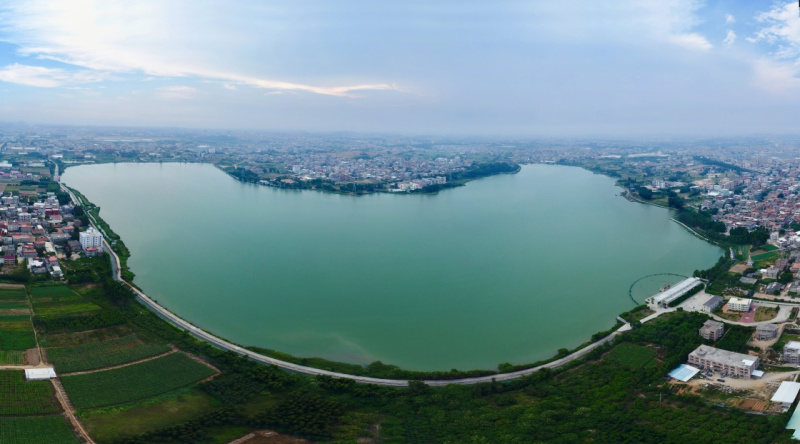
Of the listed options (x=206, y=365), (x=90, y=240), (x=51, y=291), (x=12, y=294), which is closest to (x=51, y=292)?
(x=51, y=291)

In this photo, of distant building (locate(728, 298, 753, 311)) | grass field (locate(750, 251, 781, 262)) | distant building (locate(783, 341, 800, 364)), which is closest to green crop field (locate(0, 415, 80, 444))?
distant building (locate(783, 341, 800, 364))

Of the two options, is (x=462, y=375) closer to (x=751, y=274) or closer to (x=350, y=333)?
(x=350, y=333)

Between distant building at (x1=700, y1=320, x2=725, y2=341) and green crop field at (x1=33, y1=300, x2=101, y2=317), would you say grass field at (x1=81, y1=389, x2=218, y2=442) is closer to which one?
green crop field at (x1=33, y1=300, x2=101, y2=317)

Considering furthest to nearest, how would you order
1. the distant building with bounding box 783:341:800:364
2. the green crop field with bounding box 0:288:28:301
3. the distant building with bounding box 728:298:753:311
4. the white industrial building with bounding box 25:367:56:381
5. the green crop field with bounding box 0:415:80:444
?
the distant building with bounding box 728:298:753:311 < the green crop field with bounding box 0:288:28:301 < the distant building with bounding box 783:341:800:364 < the white industrial building with bounding box 25:367:56:381 < the green crop field with bounding box 0:415:80:444

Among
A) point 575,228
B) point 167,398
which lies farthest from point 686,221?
point 167,398

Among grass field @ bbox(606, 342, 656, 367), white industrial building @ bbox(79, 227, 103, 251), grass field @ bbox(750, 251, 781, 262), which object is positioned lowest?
grass field @ bbox(606, 342, 656, 367)

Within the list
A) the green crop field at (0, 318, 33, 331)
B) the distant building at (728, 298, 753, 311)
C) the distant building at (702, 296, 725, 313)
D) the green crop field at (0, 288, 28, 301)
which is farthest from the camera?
the distant building at (702, 296, 725, 313)
